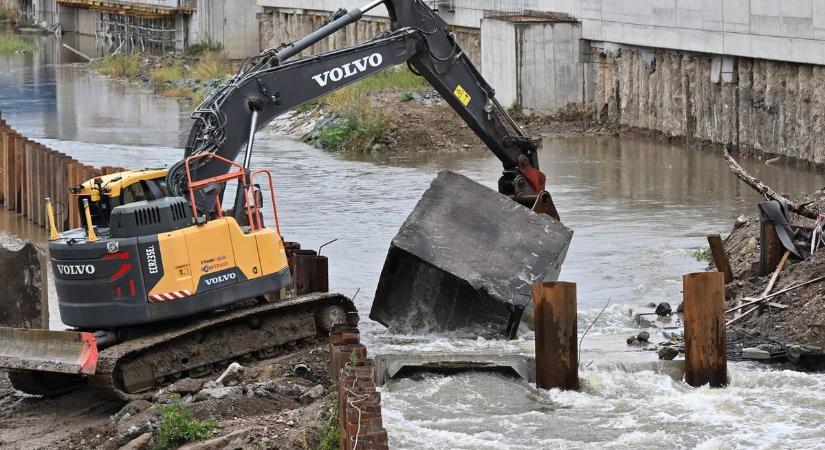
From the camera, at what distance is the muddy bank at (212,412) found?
13453 millimetres

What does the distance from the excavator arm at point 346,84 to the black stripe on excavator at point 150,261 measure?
3.26ft

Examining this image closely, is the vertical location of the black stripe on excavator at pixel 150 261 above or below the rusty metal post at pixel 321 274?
above

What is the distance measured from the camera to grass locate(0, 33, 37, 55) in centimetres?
7938

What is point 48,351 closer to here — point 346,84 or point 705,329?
point 346,84

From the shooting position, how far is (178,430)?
13.5 metres

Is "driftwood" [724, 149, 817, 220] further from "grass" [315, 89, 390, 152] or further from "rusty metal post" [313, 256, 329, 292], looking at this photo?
"grass" [315, 89, 390, 152]

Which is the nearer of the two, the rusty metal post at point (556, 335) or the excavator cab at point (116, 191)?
the rusty metal post at point (556, 335)

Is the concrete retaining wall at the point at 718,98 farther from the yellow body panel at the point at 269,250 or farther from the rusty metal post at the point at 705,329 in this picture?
the yellow body panel at the point at 269,250

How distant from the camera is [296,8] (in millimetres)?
64500

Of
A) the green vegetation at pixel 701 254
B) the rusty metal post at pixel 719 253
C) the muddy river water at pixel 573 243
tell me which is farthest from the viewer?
the green vegetation at pixel 701 254

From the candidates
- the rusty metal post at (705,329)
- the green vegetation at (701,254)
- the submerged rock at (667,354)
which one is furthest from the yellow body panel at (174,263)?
the green vegetation at (701,254)

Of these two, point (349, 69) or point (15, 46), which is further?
point (15, 46)

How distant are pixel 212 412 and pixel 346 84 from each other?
20.6ft

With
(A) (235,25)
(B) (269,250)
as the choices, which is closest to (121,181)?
(B) (269,250)
